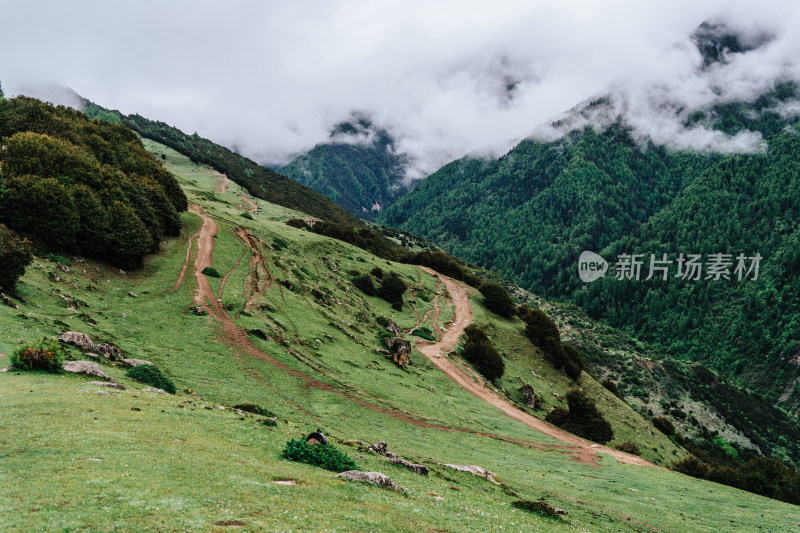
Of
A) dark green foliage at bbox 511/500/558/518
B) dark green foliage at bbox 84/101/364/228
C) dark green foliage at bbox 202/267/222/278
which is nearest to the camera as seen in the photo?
dark green foliage at bbox 511/500/558/518

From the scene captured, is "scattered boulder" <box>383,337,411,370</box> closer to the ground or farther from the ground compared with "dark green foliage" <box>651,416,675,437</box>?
farther from the ground

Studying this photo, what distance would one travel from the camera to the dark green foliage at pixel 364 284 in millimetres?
62156

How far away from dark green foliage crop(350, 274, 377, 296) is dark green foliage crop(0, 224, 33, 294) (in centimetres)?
3989

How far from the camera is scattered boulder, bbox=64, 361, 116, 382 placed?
19688mm

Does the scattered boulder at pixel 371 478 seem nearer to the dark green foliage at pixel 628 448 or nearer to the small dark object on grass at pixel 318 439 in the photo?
the small dark object on grass at pixel 318 439

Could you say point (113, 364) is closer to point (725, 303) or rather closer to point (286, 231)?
point (286, 231)

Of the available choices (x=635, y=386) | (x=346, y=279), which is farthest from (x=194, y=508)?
(x=635, y=386)

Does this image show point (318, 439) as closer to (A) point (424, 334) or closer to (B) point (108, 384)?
(B) point (108, 384)

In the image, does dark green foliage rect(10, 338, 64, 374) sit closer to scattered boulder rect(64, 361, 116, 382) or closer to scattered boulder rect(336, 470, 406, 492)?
scattered boulder rect(64, 361, 116, 382)

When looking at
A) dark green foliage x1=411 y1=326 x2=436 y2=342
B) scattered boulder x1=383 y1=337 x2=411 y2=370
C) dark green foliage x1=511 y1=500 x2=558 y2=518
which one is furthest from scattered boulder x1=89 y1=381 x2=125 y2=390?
dark green foliage x1=411 y1=326 x2=436 y2=342

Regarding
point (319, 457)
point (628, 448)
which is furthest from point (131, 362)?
point (628, 448)

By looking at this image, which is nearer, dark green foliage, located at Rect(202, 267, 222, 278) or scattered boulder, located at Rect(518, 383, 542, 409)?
dark green foliage, located at Rect(202, 267, 222, 278)

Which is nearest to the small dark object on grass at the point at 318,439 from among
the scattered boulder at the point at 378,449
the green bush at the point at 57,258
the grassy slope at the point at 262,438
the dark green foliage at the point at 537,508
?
the grassy slope at the point at 262,438

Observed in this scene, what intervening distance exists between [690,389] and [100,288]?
112668 mm
